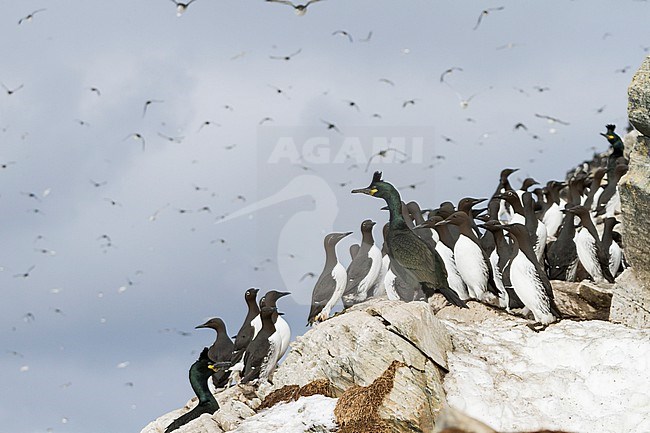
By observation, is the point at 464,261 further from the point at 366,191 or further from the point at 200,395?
the point at 200,395

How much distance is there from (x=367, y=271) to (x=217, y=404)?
3.76 meters

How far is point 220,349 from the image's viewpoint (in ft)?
45.9

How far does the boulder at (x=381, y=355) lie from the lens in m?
9.88

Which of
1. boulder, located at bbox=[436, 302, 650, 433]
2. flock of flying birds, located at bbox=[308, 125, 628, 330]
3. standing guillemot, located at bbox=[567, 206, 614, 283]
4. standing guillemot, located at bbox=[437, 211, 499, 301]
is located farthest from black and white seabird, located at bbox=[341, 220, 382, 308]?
standing guillemot, located at bbox=[567, 206, 614, 283]

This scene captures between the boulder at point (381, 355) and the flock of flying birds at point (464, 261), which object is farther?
the flock of flying birds at point (464, 261)

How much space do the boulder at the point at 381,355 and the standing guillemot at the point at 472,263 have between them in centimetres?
253

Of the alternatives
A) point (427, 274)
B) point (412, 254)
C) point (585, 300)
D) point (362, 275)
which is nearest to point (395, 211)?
point (412, 254)

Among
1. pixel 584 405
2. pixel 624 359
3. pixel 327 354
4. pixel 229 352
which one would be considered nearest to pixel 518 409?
pixel 584 405

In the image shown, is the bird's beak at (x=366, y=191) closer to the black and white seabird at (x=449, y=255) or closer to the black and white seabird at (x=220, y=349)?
the black and white seabird at (x=449, y=255)

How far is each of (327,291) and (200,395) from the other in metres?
2.88

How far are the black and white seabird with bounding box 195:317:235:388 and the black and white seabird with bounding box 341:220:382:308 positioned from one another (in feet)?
6.57

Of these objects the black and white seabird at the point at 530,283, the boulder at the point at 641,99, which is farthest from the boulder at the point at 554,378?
the boulder at the point at 641,99

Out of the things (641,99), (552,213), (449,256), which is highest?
(641,99)

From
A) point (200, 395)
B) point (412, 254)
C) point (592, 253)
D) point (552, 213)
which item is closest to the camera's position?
point (200, 395)
